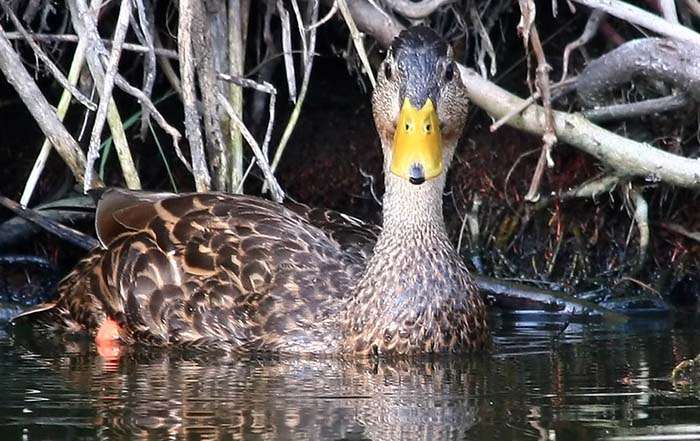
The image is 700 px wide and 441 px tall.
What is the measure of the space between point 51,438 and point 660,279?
3998mm

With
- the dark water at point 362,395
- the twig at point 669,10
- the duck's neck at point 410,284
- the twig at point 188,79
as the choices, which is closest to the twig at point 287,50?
the twig at point 188,79

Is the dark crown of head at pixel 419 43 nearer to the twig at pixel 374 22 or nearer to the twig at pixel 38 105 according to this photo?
the twig at pixel 374 22

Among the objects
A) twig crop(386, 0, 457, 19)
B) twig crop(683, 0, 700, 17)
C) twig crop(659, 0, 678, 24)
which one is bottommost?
twig crop(659, 0, 678, 24)

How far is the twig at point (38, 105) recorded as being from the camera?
7.23m

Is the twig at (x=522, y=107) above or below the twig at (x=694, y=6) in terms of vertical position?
below

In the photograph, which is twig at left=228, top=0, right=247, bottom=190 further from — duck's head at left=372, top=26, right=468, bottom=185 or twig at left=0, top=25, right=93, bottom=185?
duck's head at left=372, top=26, right=468, bottom=185

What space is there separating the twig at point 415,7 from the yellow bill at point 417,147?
1.18 meters

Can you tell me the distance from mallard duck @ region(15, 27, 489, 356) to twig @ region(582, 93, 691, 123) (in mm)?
929

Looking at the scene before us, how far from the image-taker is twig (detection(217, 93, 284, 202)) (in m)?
7.26

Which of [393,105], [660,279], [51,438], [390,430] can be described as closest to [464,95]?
[393,105]

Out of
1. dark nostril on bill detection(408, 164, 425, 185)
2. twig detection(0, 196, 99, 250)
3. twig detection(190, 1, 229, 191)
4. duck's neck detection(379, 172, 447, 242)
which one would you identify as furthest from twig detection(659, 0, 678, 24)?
twig detection(0, 196, 99, 250)

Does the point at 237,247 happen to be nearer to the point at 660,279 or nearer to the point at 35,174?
the point at 35,174

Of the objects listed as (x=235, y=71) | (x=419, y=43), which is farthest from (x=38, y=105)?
(x=419, y=43)

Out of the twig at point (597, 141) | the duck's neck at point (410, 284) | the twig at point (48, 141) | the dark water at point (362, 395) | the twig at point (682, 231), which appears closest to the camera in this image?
the dark water at point (362, 395)
